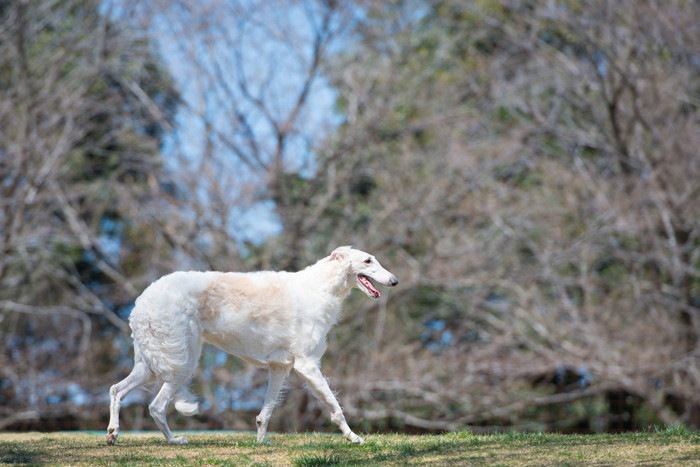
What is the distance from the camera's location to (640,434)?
901 cm

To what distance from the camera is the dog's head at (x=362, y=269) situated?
9.34m

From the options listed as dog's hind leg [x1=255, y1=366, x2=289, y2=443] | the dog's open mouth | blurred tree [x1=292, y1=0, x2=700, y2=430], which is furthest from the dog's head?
blurred tree [x1=292, y1=0, x2=700, y2=430]

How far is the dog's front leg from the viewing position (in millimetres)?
8602

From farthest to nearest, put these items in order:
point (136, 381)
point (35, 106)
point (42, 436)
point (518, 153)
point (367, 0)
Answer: point (518, 153), point (367, 0), point (35, 106), point (42, 436), point (136, 381)

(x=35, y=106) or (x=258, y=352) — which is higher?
(x=35, y=106)

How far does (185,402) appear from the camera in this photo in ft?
29.2

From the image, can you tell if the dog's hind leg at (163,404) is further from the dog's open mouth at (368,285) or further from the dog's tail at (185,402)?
the dog's open mouth at (368,285)

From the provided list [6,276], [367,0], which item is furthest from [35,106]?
[367,0]

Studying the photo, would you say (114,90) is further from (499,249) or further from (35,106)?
(499,249)

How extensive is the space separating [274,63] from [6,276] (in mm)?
8644

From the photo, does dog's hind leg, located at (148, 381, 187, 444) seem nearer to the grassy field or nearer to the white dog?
the white dog

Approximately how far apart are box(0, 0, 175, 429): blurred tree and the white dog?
12.0 meters

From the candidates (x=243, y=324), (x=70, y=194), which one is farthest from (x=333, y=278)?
→ (x=70, y=194)

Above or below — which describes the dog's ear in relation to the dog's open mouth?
above
